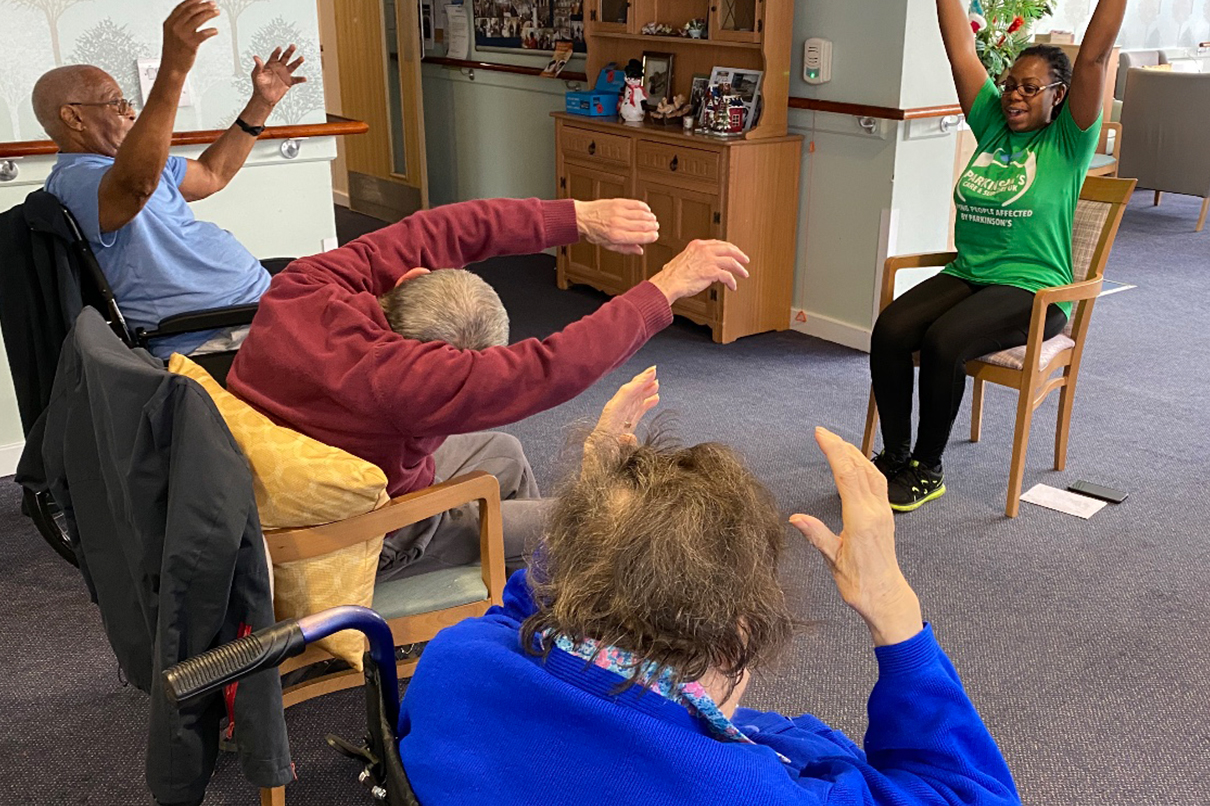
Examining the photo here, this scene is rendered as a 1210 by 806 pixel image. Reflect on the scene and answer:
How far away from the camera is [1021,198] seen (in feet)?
9.74

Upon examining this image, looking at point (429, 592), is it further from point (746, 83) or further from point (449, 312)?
point (746, 83)

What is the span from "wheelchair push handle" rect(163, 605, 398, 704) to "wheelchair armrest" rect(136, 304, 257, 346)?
1.44 metres

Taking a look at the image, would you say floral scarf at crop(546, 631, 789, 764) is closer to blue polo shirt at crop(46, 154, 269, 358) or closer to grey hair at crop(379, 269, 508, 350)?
grey hair at crop(379, 269, 508, 350)

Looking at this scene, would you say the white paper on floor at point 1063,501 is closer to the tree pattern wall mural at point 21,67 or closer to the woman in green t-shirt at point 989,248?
the woman in green t-shirt at point 989,248

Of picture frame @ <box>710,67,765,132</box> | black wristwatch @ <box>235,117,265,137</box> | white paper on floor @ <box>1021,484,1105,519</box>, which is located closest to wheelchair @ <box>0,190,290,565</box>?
black wristwatch @ <box>235,117,265,137</box>

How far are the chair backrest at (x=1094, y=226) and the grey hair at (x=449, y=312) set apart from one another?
6.75 ft

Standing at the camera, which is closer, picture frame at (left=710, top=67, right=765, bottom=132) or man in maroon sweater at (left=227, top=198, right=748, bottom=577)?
man in maroon sweater at (left=227, top=198, right=748, bottom=577)

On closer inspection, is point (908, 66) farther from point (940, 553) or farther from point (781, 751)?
point (781, 751)

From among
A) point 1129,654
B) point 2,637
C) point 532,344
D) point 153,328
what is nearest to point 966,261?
point 1129,654

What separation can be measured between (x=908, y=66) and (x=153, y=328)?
280cm

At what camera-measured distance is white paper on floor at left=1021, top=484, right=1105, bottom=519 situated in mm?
2979

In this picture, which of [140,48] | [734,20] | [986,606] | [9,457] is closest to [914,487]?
[986,606]

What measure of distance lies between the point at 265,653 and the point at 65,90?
1912mm

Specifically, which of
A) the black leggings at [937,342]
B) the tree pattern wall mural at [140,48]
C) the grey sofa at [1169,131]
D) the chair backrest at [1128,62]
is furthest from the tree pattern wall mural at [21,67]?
the chair backrest at [1128,62]
